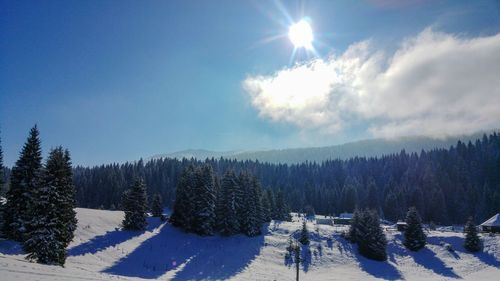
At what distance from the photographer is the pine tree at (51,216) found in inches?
1543

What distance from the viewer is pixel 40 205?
1620 inches

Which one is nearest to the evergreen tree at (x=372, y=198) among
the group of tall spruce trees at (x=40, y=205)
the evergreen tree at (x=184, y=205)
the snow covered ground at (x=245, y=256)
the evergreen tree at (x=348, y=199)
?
the evergreen tree at (x=348, y=199)

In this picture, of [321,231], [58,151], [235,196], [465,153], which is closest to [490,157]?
[465,153]

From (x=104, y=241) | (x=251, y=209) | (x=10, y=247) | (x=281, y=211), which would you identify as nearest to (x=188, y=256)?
(x=104, y=241)

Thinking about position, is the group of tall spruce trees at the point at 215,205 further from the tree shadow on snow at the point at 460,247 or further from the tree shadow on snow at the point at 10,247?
the tree shadow on snow at the point at 460,247

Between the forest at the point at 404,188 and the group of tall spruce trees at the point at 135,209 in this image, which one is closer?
the group of tall spruce trees at the point at 135,209

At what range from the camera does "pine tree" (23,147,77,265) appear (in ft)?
129

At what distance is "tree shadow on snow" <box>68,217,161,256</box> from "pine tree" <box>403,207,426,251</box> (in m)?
50.7

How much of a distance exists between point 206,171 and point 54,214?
4145cm

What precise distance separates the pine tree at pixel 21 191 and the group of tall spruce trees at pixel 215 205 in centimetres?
3325

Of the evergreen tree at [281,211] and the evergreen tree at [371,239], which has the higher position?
the evergreen tree at [281,211]

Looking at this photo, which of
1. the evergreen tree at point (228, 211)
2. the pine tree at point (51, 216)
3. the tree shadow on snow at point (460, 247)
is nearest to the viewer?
the pine tree at point (51, 216)

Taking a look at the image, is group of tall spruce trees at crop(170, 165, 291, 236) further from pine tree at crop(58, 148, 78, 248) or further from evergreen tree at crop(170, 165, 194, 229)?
pine tree at crop(58, 148, 78, 248)

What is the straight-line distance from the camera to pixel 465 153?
600 ft
